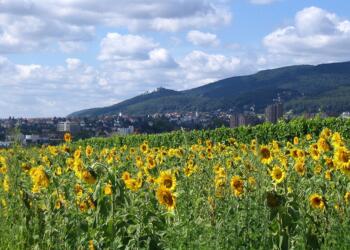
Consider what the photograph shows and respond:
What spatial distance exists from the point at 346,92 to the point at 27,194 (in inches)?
7477

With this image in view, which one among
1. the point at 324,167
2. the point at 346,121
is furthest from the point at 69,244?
the point at 346,121

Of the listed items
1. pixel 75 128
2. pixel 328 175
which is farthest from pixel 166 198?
pixel 75 128

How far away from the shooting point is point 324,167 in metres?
6.82

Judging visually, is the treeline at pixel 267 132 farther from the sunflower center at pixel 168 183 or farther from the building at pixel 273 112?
the sunflower center at pixel 168 183

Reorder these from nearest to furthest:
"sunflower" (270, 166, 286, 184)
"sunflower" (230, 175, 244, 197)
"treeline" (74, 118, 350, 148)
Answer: "sunflower" (270, 166, 286, 184) → "sunflower" (230, 175, 244, 197) → "treeline" (74, 118, 350, 148)

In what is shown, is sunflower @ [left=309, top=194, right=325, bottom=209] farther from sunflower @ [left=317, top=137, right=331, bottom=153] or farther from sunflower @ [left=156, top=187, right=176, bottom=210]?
sunflower @ [left=317, top=137, right=331, bottom=153]

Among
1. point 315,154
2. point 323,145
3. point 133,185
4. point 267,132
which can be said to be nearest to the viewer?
point 133,185

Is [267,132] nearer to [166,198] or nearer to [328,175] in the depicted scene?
[328,175]

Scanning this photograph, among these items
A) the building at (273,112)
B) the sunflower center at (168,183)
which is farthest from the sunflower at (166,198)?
the building at (273,112)

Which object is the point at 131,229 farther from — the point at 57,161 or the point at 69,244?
the point at 57,161

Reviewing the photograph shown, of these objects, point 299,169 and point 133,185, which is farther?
point 299,169

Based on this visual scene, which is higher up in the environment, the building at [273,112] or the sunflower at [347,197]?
the building at [273,112]

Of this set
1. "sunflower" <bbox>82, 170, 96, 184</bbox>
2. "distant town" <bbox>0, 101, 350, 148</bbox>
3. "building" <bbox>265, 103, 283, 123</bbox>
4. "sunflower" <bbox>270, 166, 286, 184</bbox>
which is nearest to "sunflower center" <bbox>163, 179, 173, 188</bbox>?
"sunflower" <bbox>82, 170, 96, 184</bbox>

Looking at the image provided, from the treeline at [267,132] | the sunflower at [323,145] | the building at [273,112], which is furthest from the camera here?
the building at [273,112]
